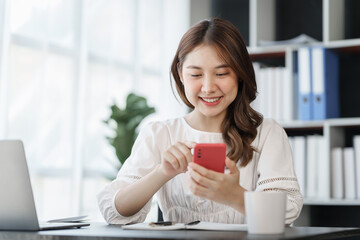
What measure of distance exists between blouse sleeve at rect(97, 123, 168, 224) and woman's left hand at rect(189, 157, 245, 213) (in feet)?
1.12

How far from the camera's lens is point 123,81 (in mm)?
3971

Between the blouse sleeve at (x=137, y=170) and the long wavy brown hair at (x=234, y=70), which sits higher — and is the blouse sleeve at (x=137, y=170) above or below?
below

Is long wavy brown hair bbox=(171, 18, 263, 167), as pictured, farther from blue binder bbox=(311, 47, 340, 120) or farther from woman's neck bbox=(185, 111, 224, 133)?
blue binder bbox=(311, 47, 340, 120)

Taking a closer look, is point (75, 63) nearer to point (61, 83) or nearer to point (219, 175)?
point (61, 83)

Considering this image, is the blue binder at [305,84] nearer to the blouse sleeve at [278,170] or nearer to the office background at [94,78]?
the office background at [94,78]

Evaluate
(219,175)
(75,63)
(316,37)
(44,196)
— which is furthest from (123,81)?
(219,175)

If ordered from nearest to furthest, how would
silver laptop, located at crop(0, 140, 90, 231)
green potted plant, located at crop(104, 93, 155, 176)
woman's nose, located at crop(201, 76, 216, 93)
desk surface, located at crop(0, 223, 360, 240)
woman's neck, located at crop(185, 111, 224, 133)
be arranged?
desk surface, located at crop(0, 223, 360, 240) < silver laptop, located at crop(0, 140, 90, 231) < woman's nose, located at crop(201, 76, 216, 93) < woman's neck, located at crop(185, 111, 224, 133) < green potted plant, located at crop(104, 93, 155, 176)

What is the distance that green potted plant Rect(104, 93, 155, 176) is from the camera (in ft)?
11.4

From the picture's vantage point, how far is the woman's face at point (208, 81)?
5.64 ft

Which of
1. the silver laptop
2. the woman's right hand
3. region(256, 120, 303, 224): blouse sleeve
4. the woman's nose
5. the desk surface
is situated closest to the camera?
the desk surface

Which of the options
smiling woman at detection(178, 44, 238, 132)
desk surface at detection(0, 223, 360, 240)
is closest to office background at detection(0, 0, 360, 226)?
smiling woman at detection(178, 44, 238, 132)

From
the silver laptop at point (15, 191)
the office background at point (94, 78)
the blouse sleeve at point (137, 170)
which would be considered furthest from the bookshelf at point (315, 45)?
the silver laptop at point (15, 191)

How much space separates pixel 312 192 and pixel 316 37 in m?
1.02

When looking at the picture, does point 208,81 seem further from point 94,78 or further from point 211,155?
point 94,78
